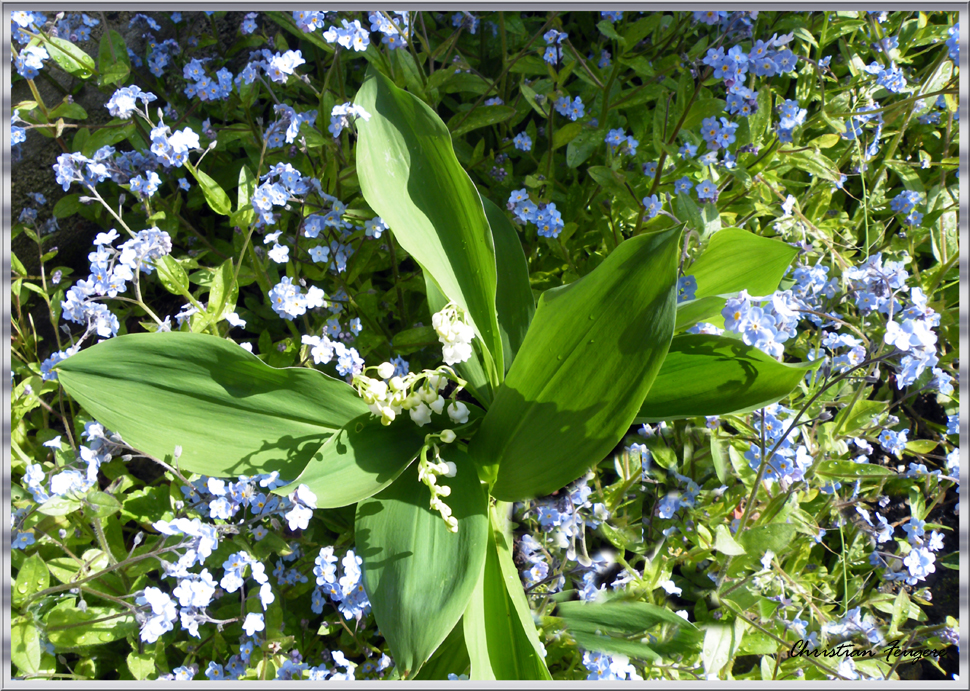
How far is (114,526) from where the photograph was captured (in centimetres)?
192

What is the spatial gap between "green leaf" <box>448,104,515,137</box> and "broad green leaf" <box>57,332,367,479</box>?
0.95m

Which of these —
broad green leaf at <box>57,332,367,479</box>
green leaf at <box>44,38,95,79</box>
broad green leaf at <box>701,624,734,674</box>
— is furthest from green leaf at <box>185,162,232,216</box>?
broad green leaf at <box>701,624,734,674</box>

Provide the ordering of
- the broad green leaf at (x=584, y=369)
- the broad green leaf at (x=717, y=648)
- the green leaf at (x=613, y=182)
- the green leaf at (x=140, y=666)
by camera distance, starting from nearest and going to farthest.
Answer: the broad green leaf at (x=584, y=369), the broad green leaf at (x=717, y=648), the green leaf at (x=140, y=666), the green leaf at (x=613, y=182)

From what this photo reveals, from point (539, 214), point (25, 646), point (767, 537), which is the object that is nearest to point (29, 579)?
point (25, 646)

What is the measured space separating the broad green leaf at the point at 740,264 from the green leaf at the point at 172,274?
1.38m

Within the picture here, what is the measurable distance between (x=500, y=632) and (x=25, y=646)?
45.5 inches

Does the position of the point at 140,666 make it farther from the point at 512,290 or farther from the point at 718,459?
the point at 718,459

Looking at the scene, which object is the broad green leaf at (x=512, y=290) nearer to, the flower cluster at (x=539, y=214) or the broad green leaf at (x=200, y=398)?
the flower cluster at (x=539, y=214)

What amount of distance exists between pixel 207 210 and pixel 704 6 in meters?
1.92

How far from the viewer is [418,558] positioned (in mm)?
1527

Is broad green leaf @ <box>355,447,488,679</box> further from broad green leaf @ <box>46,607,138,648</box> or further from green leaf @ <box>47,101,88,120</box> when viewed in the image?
green leaf @ <box>47,101,88,120</box>

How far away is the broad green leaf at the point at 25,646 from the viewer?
1.58 m

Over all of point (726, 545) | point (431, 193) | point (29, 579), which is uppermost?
point (431, 193)

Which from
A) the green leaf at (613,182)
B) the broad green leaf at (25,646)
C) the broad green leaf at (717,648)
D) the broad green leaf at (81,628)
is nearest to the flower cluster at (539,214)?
the green leaf at (613,182)
